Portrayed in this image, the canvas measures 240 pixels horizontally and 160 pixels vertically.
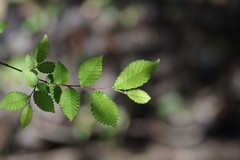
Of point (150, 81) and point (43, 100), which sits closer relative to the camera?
point (43, 100)

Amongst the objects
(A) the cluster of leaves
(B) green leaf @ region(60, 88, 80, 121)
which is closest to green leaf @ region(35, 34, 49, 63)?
(A) the cluster of leaves

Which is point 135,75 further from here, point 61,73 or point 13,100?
point 13,100

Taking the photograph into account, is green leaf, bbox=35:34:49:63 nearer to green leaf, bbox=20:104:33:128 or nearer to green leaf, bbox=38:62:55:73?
green leaf, bbox=38:62:55:73

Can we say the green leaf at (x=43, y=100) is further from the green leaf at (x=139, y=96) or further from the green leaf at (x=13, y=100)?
the green leaf at (x=139, y=96)

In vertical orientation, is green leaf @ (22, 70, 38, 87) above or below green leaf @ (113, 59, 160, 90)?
below

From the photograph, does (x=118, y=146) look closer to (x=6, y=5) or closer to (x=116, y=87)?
(x=6, y=5)

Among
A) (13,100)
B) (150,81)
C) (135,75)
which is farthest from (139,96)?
(150,81)

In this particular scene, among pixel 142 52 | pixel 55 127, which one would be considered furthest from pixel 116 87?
pixel 142 52
